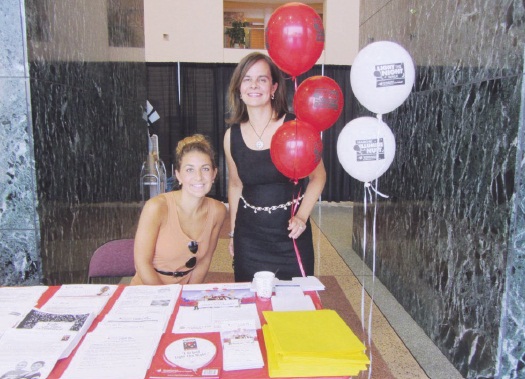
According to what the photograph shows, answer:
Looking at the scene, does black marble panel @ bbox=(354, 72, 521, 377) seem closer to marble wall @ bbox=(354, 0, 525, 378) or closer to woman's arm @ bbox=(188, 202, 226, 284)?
marble wall @ bbox=(354, 0, 525, 378)

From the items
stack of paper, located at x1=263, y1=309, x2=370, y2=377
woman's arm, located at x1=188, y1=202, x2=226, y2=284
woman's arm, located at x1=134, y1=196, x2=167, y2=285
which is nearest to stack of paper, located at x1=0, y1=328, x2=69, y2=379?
stack of paper, located at x1=263, y1=309, x2=370, y2=377

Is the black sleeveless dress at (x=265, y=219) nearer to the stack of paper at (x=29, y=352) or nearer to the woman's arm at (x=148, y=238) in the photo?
the woman's arm at (x=148, y=238)

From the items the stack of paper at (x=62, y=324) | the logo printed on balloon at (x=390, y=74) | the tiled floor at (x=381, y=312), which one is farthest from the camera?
the tiled floor at (x=381, y=312)

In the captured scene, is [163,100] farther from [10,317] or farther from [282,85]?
[10,317]

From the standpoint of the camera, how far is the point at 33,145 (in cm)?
190

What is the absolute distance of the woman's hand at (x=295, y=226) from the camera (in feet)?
5.95

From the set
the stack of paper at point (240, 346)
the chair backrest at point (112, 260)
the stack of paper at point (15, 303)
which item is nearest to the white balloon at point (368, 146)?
the stack of paper at point (240, 346)

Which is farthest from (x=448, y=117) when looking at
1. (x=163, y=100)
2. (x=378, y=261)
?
(x=163, y=100)

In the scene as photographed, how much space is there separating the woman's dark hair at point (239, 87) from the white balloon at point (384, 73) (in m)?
0.33

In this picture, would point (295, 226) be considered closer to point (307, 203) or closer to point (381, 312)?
point (307, 203)

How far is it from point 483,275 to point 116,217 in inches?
104

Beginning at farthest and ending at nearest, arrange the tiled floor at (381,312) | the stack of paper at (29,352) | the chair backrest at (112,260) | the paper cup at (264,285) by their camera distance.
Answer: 1. the tiled floor at (381,312)
2. the chair backrest at (112,260)
3. the paper cup at (264,285)
4. the stack of paper at (29,352)

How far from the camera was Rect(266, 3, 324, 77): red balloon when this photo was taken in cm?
171

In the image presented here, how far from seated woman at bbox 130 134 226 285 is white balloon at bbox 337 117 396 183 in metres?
0.57
